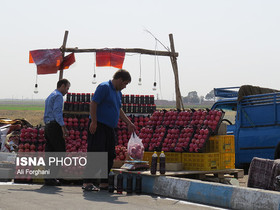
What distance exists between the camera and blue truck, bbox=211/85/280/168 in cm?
1224

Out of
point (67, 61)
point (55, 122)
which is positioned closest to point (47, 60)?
point (67, 61)

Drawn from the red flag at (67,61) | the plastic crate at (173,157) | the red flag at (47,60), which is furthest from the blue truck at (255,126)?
the red flag at (47,60)

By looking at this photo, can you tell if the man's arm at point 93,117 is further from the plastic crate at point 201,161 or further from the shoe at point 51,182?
the plastic crate at point 201,161

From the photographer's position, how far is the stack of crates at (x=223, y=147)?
10281 millimetres

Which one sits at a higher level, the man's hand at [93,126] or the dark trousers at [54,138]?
the man's hand at [93,126]

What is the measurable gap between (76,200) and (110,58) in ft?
33.4

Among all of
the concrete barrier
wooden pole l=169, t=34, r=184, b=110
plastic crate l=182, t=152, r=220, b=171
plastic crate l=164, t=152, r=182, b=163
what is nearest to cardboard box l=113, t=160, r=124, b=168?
plastic crate l=164, t=152, r=182, b=163

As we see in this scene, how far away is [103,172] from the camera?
350 inches

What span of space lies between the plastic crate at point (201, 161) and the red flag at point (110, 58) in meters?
7.61

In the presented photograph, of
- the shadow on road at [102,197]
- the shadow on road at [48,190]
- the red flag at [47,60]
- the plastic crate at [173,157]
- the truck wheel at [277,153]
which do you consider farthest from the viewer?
the red flag at [47,60]

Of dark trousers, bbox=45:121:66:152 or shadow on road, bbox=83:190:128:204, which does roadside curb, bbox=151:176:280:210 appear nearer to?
shadow on road, bbox=83:190:128:204

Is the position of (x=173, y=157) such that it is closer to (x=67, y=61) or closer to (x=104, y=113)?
(x=104, y=113)

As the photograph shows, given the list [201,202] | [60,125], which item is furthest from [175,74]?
[201,202]

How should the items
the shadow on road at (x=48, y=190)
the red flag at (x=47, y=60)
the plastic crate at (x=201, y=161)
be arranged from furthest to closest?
the red flag at (x=47, y=60)
the plastic crate at (x=201, y=161)
the shadow on road at (x=48, y=190)
